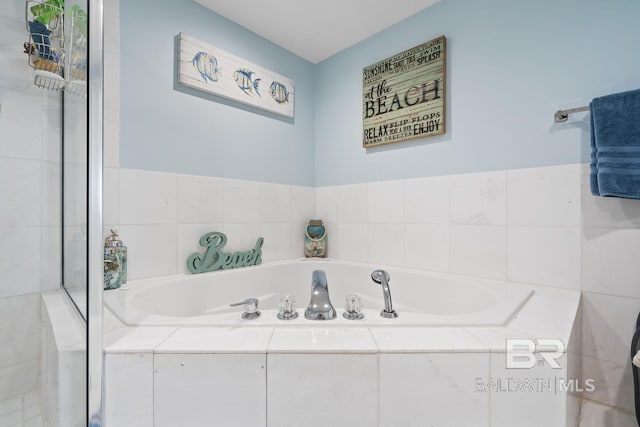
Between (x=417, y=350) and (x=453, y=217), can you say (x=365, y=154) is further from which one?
(x=417, y=350)

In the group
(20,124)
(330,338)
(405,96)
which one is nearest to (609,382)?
(330,338)

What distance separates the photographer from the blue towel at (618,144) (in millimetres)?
1021

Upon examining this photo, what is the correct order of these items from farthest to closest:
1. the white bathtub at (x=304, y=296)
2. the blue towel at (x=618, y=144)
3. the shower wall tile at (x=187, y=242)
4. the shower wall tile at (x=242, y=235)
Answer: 1. the shower wall tile at (x=242, y=235)
2. the shower wall tile at (x=187, y=242)
3. the blue towel at (x=618, y=144)
4. the white bathtub at (x=304, y=296)

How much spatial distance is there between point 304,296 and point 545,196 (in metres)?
1.38

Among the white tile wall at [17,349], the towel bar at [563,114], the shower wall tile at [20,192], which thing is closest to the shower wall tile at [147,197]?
the shower wall tile at [20,192]

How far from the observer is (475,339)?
2.46ft

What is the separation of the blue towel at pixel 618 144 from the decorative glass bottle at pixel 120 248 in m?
1.88

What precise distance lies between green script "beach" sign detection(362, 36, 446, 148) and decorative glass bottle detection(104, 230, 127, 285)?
4.73 feet

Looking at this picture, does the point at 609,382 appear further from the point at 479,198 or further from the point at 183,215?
the point at 183,215

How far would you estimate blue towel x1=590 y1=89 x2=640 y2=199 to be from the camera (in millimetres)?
1021

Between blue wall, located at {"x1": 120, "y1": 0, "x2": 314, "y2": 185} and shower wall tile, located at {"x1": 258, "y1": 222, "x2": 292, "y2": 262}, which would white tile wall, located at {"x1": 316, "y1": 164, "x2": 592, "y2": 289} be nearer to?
shower wall tile, located at {"x1": 258, "y1": 222, "x2": 292, "y2": 262}

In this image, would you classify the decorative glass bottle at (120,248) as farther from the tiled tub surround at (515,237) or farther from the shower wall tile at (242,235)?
the shower wall tile at (242,235)

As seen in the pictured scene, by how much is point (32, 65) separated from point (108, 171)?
0.45 meters

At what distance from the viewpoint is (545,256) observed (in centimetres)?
126
